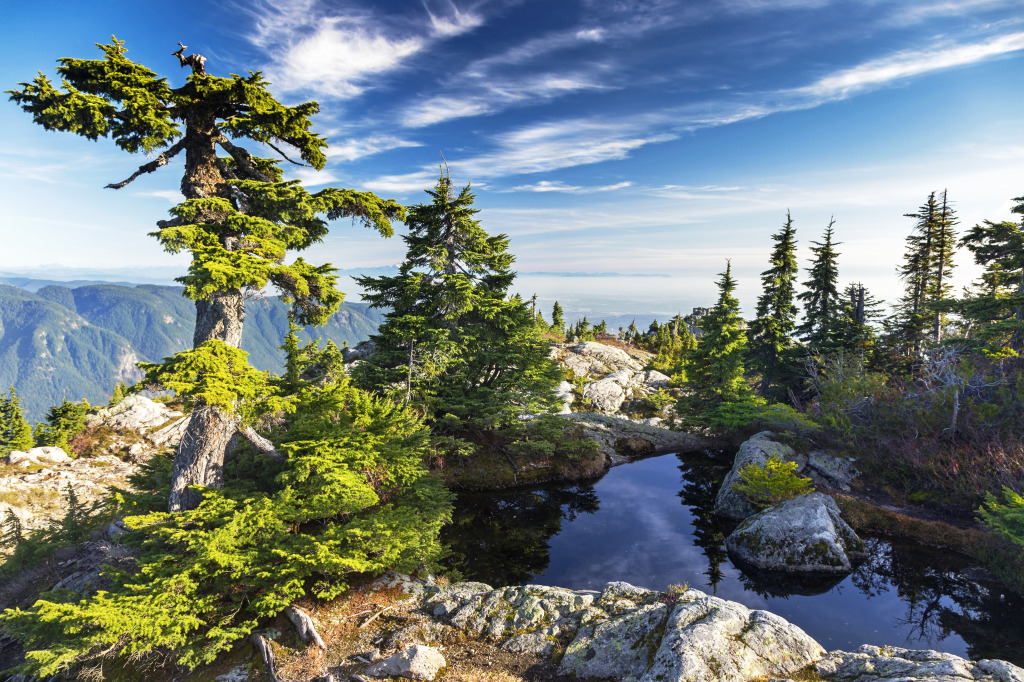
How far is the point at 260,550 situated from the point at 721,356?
28.6m

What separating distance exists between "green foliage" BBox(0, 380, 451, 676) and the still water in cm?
443

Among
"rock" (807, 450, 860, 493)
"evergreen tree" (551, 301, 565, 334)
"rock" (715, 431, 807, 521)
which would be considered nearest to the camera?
"rock" (715, 431, 807, 521)

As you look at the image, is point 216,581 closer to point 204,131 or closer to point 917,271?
point 204,131

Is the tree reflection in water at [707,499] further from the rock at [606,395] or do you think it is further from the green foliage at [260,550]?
the rock at [606,395]

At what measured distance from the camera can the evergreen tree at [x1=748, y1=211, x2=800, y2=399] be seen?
1249 inches

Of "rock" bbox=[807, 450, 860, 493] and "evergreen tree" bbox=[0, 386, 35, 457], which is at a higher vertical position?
"rock" bbox=[807, 450, 860, 493]

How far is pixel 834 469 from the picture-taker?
19.9 metres

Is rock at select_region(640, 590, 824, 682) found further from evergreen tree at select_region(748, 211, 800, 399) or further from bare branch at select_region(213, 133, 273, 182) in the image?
evergreen tree at select_region(748, 211, 800, 399)

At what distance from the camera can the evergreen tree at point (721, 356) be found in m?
29.1

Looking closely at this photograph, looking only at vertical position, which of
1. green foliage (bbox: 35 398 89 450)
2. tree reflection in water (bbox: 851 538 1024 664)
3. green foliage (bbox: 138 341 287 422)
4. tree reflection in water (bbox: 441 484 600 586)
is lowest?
green foliage (bbox: 35 398 89 450)

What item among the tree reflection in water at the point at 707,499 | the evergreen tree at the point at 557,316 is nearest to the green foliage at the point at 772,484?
the tree reflection in water at the point at 707,499

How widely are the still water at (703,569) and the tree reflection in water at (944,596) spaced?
3 centimetres

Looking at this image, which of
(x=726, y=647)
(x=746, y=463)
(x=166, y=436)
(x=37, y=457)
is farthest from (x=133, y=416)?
(x=746, y=463)

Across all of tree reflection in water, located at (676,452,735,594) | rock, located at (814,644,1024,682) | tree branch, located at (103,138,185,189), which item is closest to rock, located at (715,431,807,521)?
tree reflection in water, located at (676,452,735,594)
